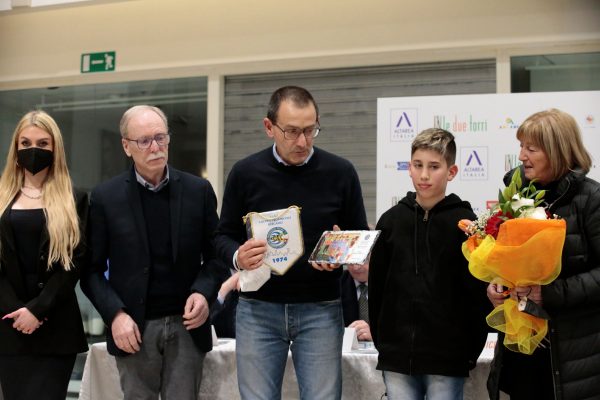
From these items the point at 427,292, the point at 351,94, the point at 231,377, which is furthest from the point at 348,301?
the point at 351,94

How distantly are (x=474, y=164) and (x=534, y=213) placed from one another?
2.99m

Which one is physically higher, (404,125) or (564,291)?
(404,125)

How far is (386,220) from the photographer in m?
2.68

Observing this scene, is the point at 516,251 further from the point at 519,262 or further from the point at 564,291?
the point at 564,291

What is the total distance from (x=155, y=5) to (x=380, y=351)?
511 centimetres

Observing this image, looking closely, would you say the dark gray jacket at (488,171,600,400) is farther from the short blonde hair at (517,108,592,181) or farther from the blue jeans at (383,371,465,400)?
the blue jeans at (383,371,465,400)

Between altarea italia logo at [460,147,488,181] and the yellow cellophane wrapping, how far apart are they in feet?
9.51

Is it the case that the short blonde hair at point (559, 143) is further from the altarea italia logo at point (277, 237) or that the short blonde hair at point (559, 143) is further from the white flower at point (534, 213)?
the altarea italia logo at point (277, 237)

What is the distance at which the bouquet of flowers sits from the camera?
7.29 feet

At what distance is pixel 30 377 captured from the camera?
9.02 ft

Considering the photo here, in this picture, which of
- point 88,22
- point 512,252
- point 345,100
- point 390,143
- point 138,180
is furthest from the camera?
point 88,22

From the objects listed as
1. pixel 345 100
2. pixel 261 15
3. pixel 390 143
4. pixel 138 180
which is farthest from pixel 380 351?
pixel 261 15

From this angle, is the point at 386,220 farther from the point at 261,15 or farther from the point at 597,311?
the point at 261,15

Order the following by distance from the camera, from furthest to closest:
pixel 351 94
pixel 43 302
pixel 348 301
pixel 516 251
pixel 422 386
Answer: pixel 351 94
pixel 348 301
pixel 43 302
pixel 422 386
pixel 516 251
